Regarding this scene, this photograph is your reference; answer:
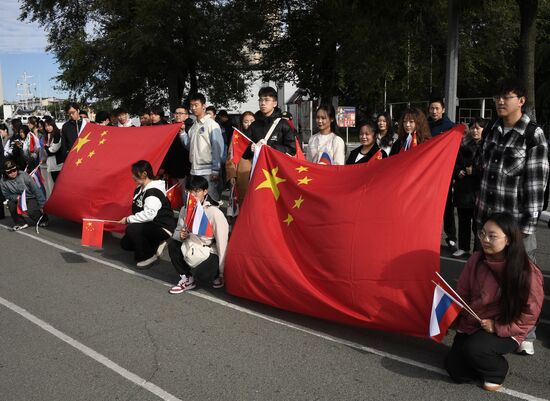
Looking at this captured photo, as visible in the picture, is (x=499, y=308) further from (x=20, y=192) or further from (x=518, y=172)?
(x=20, y=192)

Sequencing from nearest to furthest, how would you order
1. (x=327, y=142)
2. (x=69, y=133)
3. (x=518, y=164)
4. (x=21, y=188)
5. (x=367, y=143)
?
(x=518, y=164)
(x=367, y=143)
(x=327, y=142)
(x=21, y=188)
(x=69, y=133)

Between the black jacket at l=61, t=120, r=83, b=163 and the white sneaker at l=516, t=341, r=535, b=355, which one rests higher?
the black jacket at l=61, t=120, r=83, b=163

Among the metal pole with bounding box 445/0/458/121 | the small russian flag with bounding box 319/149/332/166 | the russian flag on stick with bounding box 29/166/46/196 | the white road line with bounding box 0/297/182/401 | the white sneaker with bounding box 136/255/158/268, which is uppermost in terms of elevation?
the metal pole with bounding box 445/0/458/121

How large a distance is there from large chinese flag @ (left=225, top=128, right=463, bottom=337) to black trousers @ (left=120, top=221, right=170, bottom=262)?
1602 millimetres

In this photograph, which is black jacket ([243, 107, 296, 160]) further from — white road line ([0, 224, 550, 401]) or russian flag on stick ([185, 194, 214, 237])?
white road line ([0, 224, 550, 401])

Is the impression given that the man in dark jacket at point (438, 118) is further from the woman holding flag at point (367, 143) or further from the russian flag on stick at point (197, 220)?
the russian flag on stick at point (197, 220)

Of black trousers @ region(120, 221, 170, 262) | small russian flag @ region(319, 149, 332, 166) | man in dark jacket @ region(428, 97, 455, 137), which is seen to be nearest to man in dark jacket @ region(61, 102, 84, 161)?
black trousers @ region(120, 221, 170, 262)

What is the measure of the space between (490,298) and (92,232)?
431cm

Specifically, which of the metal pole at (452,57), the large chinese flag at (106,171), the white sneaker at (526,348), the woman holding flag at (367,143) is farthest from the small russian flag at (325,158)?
the metal pole at (452,57)

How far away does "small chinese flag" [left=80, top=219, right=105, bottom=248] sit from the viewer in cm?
601

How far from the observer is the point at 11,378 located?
11.8 feet

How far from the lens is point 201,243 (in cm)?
516

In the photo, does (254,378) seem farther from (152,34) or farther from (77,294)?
A: (152,34)

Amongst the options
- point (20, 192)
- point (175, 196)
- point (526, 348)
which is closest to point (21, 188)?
point (20, 192)
